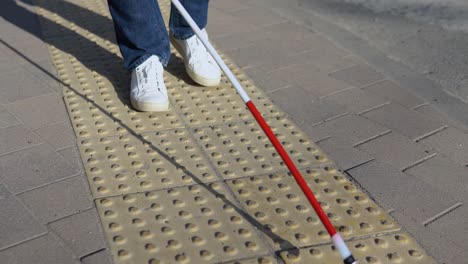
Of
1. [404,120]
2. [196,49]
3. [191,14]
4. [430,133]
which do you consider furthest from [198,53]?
[430,133]

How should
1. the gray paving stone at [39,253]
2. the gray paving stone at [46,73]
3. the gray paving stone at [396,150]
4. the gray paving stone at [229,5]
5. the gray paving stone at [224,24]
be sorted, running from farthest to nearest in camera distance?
the gray paving stone at [229,5] < the gray paving stone at [224,24] < the gray paving stone at [46,73] < the gray paving stone at [396,150] < the gray paving stone at [39,253]

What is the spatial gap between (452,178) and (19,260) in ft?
5.67

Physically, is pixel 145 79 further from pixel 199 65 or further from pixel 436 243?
pixel 436 243

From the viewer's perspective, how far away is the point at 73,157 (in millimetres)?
2662

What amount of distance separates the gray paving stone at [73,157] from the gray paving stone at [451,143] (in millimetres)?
1547

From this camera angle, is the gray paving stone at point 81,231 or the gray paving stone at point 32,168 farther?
the gray paving stone at point 32,168

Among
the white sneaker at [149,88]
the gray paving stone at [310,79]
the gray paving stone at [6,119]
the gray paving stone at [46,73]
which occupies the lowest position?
the gray paving stone at [6,119]

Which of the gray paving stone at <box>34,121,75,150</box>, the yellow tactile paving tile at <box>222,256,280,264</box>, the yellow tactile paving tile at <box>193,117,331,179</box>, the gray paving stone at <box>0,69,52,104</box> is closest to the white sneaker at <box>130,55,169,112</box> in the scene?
the yellow tactile paving tile at <box>193,117,331,179</box>

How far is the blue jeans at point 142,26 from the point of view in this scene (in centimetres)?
307

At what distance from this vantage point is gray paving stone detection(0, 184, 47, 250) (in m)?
2.16

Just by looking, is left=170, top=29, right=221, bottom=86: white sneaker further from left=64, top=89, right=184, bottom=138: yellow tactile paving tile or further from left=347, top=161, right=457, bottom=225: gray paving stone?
left=347, top=161, right=457, bottom=225: gray paving stone

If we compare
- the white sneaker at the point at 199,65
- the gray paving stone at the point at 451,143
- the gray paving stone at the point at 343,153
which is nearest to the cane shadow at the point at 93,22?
the white sneaker at the point at 199,65

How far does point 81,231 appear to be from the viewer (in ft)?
7.23

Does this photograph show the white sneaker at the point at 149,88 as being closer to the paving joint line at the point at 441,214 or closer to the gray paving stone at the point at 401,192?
the gray paving stone at the point at 401,192
